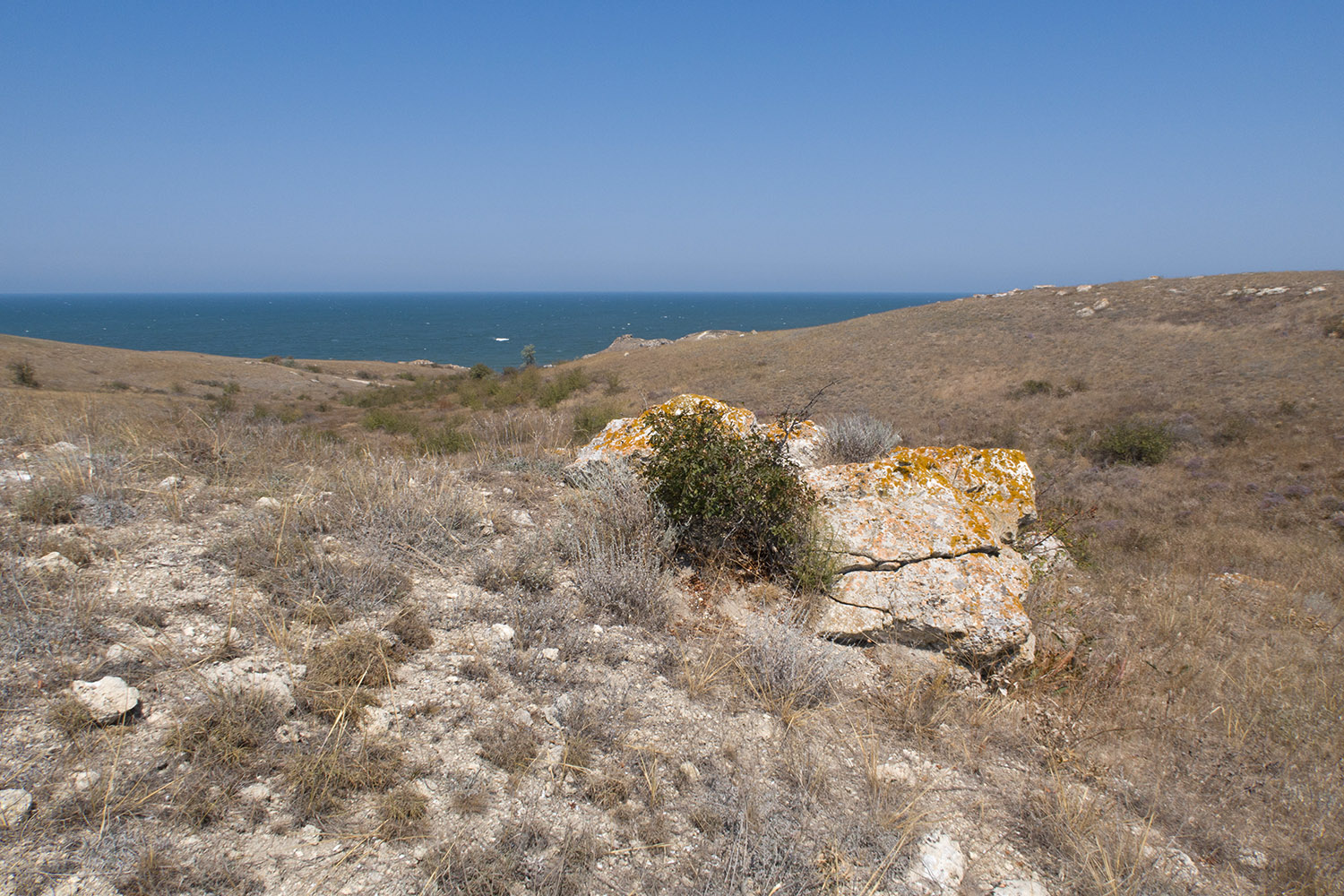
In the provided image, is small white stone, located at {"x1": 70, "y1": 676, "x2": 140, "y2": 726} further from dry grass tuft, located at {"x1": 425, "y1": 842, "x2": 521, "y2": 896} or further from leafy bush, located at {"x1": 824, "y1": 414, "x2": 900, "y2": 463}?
leafy bush, located at {"x1": 824, "y1": 414, "x2": 900, "y2": 463}

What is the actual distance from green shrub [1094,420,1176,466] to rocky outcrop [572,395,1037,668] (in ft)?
33.7

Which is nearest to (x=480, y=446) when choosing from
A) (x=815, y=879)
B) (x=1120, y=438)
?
(x=815, y=879)

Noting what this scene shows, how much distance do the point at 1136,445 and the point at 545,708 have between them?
1495 centimetres

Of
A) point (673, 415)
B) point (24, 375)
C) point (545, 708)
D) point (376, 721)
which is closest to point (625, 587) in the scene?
point (545, 708)

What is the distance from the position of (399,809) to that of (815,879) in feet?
4.67

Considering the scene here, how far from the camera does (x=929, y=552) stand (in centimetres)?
393

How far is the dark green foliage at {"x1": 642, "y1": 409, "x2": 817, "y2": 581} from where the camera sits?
4.17 m

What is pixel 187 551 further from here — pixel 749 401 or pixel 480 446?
pixel 749 401

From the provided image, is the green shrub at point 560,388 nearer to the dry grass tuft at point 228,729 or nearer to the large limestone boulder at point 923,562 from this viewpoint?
the large limestone boulder at point 923,562

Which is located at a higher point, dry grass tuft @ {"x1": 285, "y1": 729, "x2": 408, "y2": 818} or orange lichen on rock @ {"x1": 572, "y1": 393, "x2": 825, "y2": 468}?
orange lichen on rock @ {"x1": 572, "y1": 393, "x2": 825, "y2": 468}

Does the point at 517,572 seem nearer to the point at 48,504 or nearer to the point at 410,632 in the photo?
the point at 410,632

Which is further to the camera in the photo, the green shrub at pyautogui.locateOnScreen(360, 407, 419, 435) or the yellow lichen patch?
the green shrub at pyautogui.locateOnScreen(360, 407, 419, 435)

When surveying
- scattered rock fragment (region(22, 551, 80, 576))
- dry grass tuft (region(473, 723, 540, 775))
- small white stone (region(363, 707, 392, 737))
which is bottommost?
dry grass tuft (region(473, 723, 540, 775))

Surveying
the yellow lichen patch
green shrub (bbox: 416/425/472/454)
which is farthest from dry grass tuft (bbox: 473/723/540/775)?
green shrub (bbox: 416/425/472/454)
